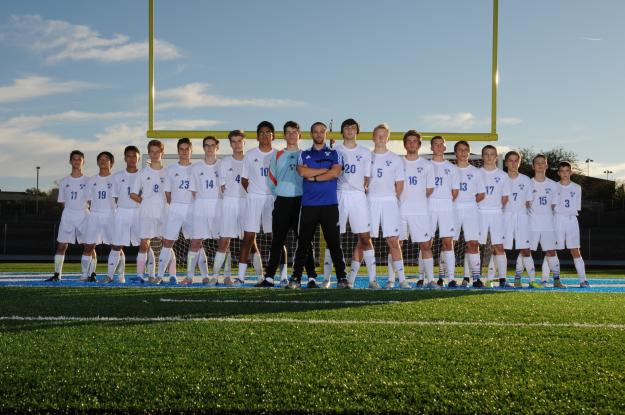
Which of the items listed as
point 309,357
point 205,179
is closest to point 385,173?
point 205,179

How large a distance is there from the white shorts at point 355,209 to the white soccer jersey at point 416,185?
778mm

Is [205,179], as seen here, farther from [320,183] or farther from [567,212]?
[567,212]

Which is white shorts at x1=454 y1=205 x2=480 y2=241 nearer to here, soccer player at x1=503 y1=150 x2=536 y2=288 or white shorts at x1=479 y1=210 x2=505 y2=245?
white shorts at x1=479 y1=210 x2=505 y2=245

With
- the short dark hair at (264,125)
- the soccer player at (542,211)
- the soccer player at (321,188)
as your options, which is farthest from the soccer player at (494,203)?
the short dark hair at (264,125)

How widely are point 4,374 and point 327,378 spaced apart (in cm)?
165

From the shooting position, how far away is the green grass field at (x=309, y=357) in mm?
2920

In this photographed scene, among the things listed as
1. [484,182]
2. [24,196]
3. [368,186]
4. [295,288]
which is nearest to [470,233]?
[484,182]

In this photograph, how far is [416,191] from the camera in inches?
323

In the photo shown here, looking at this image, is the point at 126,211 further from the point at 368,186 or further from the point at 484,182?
the point at 484,182

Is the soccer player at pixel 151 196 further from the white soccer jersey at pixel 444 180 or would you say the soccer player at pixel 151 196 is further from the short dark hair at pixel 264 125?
the white soccer jersey at pixel 444 180

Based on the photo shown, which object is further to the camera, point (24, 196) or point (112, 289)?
point (24, 196)

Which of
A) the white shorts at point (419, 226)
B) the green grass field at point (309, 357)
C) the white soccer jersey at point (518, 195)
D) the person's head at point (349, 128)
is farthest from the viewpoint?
the white soccer jersey at point (518, 195)

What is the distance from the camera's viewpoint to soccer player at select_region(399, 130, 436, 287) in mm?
8164

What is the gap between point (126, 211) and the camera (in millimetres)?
8969
